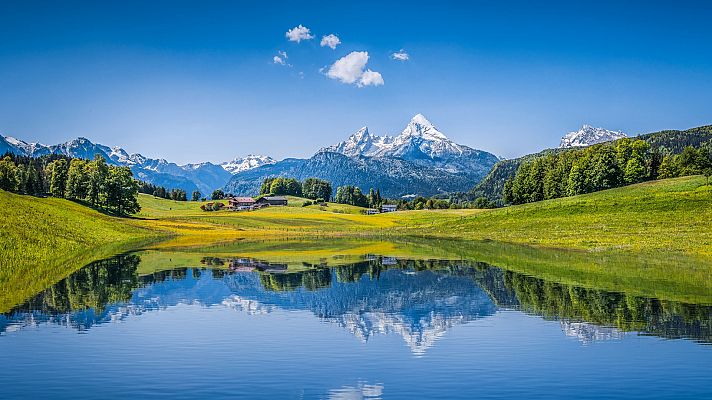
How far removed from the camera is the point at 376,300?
34031 mm

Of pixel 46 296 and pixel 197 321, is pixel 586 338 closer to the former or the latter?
pixel 197 321

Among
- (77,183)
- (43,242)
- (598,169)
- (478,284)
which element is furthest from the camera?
(77,183)

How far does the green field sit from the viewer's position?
4147 cm

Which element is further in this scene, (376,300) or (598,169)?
(598,169)

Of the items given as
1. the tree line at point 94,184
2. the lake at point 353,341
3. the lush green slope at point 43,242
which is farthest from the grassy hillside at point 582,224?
the lake at point 353,341

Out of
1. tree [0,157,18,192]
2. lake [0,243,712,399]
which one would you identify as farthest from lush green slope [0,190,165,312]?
tree [0,157,18,192]

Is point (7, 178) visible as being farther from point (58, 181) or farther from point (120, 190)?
point (120, 190)

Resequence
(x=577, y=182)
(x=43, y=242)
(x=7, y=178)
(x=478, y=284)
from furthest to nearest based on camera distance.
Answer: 1. (x=7, y=178)
2. (x=577, y=182)
3. (x=43, y=242)
4. (x=478, y=284)

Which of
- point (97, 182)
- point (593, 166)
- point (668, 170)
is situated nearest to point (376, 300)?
point (97, 182)

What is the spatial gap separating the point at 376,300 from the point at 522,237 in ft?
180

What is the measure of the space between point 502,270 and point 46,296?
3441 cm

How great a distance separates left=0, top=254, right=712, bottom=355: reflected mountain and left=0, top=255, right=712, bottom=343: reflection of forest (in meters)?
0.05

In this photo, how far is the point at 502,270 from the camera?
48.2 m

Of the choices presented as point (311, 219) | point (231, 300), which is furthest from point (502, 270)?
point (311, 219)
